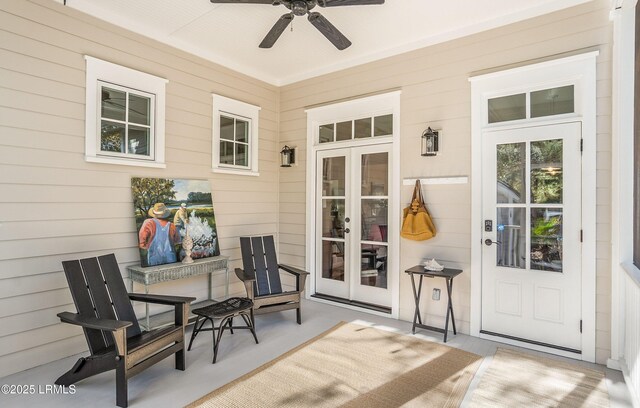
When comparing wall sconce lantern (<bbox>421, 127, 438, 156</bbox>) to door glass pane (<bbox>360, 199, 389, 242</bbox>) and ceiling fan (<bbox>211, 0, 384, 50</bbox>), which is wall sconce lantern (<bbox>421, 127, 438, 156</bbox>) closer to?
door glass pane (<bbox>360, 199, 389, 242</bbox>)

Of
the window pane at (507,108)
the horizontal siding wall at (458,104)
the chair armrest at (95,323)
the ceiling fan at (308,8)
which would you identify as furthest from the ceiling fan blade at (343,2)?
the chair armrest at (95,323)

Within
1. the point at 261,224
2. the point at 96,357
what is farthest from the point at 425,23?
the point at 96,357

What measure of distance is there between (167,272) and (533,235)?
3678 mm

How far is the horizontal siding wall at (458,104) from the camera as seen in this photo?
3.04m

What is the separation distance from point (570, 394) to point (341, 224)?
9.64ft

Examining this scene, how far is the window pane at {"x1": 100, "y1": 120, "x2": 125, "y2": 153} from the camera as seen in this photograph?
3438mm

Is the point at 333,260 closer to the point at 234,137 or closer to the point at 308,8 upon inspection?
the point at 234,137

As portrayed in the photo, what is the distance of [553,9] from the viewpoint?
325 cm

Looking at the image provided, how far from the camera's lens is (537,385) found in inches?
106

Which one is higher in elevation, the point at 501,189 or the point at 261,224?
the point at 501,189

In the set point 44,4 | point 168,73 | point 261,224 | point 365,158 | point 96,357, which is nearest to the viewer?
point 96,357

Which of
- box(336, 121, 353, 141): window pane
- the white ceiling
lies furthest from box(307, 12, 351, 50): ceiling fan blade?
box(336, 121, 353, 141): window pane

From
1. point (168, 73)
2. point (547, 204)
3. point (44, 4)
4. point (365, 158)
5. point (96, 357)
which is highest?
point (44, 4)

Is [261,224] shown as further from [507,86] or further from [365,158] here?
[507,86]
